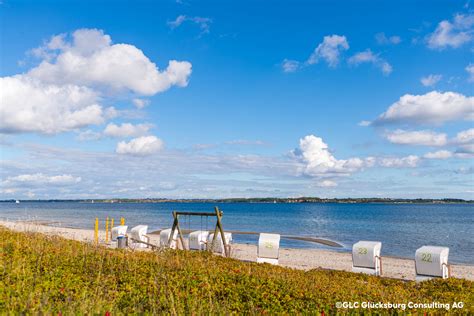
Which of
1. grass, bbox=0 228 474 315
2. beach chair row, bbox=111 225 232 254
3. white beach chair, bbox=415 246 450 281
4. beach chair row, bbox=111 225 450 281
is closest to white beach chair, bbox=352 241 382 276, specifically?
beach chair row, bbox=111 225 450 281

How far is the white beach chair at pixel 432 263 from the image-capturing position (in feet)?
46.1

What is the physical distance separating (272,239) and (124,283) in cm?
976

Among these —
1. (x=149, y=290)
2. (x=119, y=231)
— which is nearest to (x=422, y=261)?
(x=149, y=290)

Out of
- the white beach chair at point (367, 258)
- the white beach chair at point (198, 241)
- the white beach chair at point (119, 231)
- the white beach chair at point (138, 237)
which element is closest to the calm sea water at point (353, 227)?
the white beach chair at point (119, 231)

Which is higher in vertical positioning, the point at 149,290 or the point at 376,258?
the point at 149,290

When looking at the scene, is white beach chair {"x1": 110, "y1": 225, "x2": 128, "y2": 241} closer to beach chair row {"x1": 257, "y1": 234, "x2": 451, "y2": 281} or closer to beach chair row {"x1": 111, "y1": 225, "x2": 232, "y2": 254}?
beach chair row {"x1": 111, "y1": 225, "x2": 232, "y2": 254}

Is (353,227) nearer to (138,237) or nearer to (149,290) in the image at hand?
(138,237)

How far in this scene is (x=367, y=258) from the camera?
15.5 meters

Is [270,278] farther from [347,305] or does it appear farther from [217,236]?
[217,236]

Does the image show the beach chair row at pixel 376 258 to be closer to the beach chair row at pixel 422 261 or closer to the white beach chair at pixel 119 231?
the beach chair row at pixel 422 261

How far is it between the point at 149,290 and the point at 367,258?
9.98 metres

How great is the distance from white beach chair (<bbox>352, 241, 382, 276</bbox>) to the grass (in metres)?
3.80

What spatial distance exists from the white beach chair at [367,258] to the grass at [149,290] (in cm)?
380

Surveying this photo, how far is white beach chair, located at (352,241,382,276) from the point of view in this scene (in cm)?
1545
